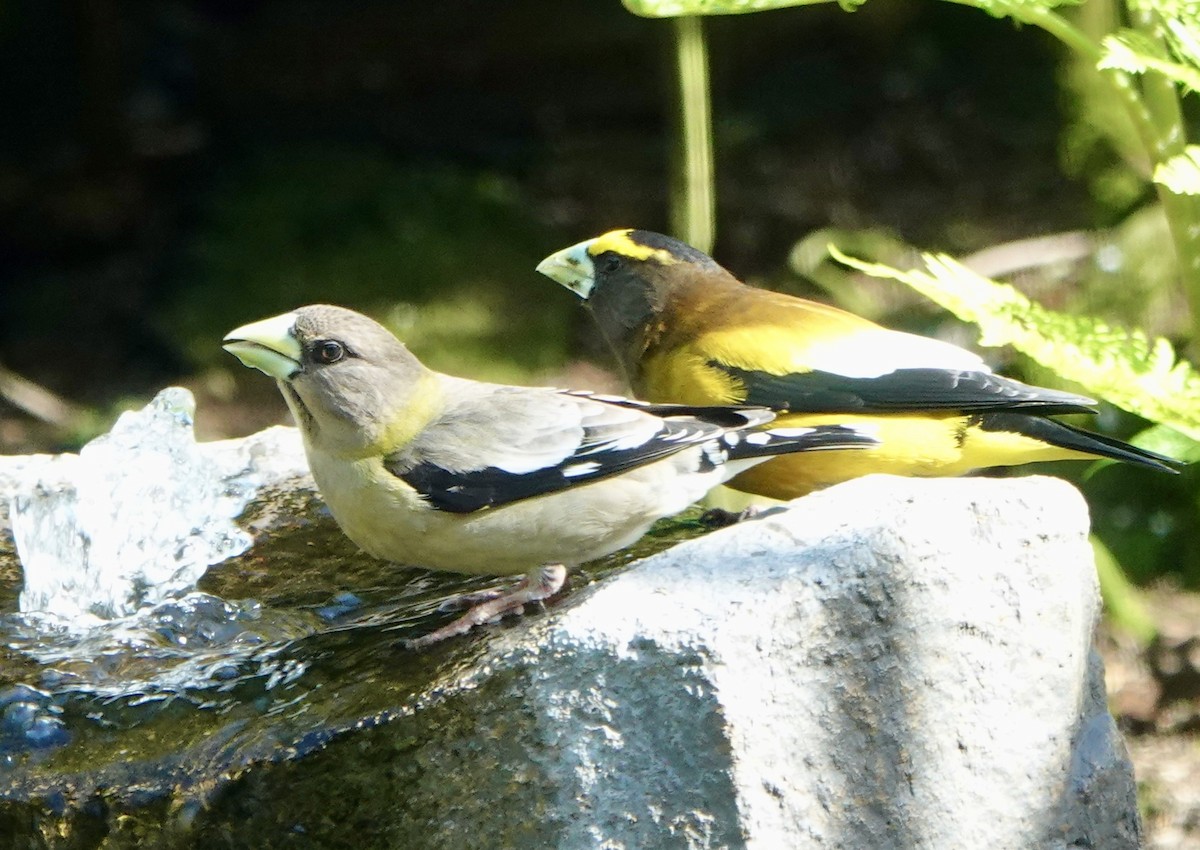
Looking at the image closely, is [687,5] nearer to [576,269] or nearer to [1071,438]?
[576,269]

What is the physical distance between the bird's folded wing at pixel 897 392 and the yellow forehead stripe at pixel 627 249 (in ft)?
2.04

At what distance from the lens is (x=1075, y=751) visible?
3436 mm

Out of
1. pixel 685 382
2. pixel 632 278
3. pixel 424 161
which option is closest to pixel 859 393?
pixel 685 382

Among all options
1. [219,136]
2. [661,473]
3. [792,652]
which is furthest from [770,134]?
[792,652]

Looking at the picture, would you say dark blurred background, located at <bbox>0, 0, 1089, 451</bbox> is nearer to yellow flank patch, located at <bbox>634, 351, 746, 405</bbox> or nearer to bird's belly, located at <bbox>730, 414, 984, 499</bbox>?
yellow flank patch, located at <bbox>634, 351, 746, 405</bbox>

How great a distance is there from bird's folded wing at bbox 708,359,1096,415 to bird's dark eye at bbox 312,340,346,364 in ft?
3.75

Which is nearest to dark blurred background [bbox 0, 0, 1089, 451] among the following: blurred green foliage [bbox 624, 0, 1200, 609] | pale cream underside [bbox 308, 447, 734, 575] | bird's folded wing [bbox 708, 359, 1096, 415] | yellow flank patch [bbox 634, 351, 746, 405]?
blurred green foliage [bbox 624, 0, 1200, 609]

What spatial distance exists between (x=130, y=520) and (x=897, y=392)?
6.97ft

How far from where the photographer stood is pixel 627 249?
15.9ft

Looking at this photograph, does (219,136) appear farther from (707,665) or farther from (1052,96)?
(707,665)

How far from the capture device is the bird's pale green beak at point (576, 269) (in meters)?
4.92

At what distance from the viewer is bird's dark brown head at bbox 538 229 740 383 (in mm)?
4785

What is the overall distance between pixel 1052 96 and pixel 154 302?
236 inches

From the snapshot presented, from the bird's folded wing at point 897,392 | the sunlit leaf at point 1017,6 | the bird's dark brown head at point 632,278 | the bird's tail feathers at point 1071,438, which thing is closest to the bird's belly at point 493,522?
the bird's folded wing at point 897,392
